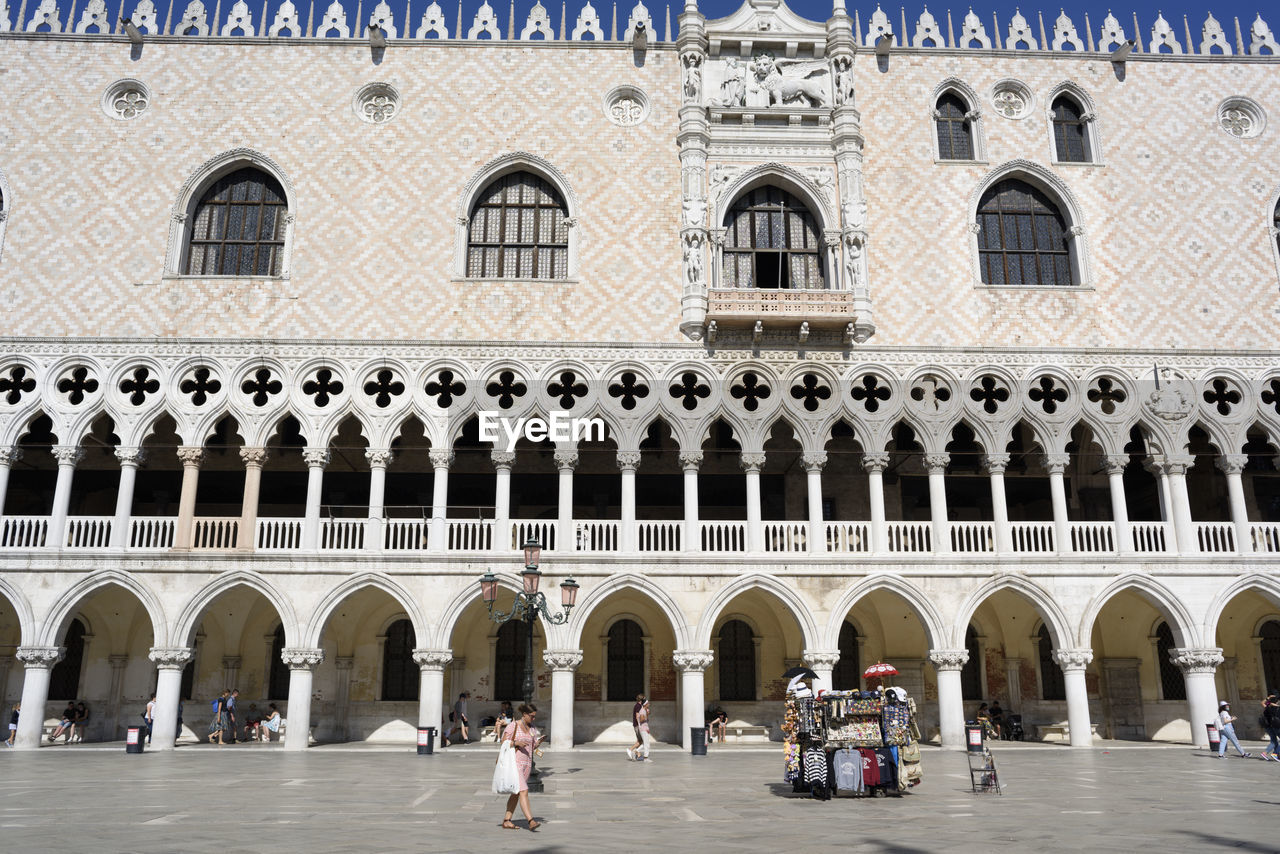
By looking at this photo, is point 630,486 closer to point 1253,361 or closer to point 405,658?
point 405,658

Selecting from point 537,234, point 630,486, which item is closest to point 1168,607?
point 630,486

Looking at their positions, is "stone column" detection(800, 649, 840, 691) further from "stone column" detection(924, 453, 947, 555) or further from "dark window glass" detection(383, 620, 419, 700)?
"dark window glass" detection(383, 620, 419, 700)

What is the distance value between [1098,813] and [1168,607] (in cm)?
1091

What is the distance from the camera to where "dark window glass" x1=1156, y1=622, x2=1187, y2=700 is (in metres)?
21.4

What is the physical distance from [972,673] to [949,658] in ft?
11.6

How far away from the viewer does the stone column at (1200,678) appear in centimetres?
1905

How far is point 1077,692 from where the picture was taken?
19109mm

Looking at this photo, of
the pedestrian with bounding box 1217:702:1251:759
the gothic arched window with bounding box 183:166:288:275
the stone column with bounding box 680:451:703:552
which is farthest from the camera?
the gothic arched window with bounding box 183:166:288:275

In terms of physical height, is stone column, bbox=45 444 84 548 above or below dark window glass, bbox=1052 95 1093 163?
below

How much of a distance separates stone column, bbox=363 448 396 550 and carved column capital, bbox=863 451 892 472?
8879mm


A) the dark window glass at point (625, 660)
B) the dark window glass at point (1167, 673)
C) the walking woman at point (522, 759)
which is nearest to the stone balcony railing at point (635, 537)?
the dark window glass at point (625, 660)

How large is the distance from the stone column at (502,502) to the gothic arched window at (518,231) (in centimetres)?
377

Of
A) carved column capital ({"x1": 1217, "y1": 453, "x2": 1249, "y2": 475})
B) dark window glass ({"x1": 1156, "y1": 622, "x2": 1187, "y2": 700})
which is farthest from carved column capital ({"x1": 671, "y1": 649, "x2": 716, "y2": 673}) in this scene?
carved column capital ({"x1": 1217, "y1": 453, "x2": 1249, "y2": 475})

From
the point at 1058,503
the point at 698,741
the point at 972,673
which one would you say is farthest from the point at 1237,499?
the point at 698,741
